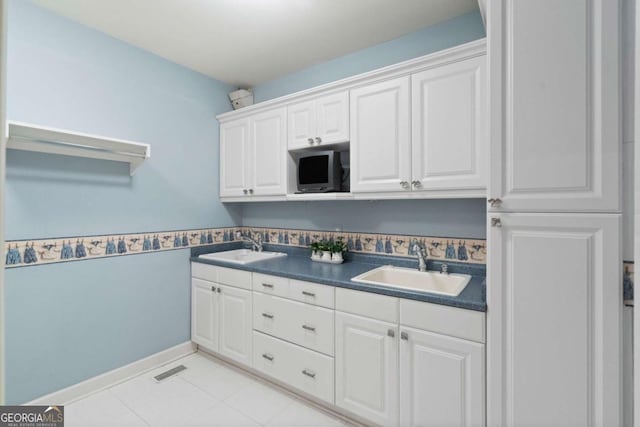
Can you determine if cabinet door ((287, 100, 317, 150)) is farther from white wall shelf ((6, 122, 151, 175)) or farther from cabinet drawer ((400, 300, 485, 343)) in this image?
cabinet drawer ((400, 300, 485, 343))

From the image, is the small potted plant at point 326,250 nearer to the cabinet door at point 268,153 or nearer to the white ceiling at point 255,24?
the cabinet door at point 268,153

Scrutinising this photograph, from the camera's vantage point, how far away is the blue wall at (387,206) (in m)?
1.99

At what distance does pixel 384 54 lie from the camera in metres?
2.33

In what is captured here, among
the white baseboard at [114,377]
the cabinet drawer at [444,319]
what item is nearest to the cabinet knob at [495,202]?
the cabinet drawer at [444,319]

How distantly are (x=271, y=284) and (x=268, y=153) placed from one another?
1.10m

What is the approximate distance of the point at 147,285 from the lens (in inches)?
95.2

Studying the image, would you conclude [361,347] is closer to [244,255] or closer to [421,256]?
[421,256]

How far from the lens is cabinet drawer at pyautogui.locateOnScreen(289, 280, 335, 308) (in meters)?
1.86

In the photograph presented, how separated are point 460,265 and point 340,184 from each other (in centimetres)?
99

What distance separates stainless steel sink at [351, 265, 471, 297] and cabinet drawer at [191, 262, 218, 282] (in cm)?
127

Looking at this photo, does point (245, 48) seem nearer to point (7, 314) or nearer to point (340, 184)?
point (340, 184)

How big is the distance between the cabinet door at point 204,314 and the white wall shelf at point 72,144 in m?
1.09

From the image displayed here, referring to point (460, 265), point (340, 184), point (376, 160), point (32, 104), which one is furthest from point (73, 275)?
point (460, 265)

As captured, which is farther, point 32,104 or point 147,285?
point 147,285
